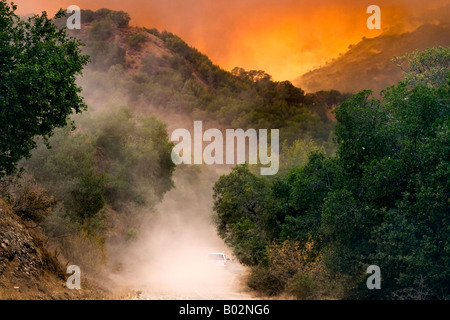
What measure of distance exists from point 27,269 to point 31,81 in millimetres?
7035

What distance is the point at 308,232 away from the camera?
2984cm

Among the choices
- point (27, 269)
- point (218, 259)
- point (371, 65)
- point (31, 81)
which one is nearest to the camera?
point (31, 81)

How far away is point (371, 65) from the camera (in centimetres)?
13562

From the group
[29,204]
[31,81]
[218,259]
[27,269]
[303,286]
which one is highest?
[31,81]

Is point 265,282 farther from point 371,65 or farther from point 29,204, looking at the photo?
point 371,65

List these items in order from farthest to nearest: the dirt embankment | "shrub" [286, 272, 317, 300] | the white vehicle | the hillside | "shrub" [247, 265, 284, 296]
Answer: the hillside
the white vehicle
"shrub" [247, 265, 284, 296]
"shrub" [286, 272, 317, 300]
the dirt embankment

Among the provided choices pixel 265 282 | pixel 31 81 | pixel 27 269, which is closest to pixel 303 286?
pixel 265 282

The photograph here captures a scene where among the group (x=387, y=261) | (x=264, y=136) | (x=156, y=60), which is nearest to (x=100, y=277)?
(x=387, y=261)

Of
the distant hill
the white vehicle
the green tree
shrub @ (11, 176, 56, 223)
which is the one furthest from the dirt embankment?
the distant hill

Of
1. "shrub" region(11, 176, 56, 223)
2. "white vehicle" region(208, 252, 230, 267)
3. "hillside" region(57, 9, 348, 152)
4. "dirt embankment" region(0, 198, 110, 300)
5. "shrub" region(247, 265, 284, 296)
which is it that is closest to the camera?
"dirt embankment" region(0, 198, 110, 300)

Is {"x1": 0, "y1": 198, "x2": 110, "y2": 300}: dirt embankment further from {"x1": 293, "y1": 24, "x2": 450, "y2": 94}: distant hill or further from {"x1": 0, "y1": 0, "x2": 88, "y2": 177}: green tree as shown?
{"x1": 293, "y1": 24, "x2": 450, "y2": 94}: distant hill

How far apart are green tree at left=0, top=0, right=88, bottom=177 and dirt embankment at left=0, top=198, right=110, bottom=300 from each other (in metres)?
2.55

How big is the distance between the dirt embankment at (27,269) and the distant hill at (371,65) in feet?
356

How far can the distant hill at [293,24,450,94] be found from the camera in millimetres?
123062
